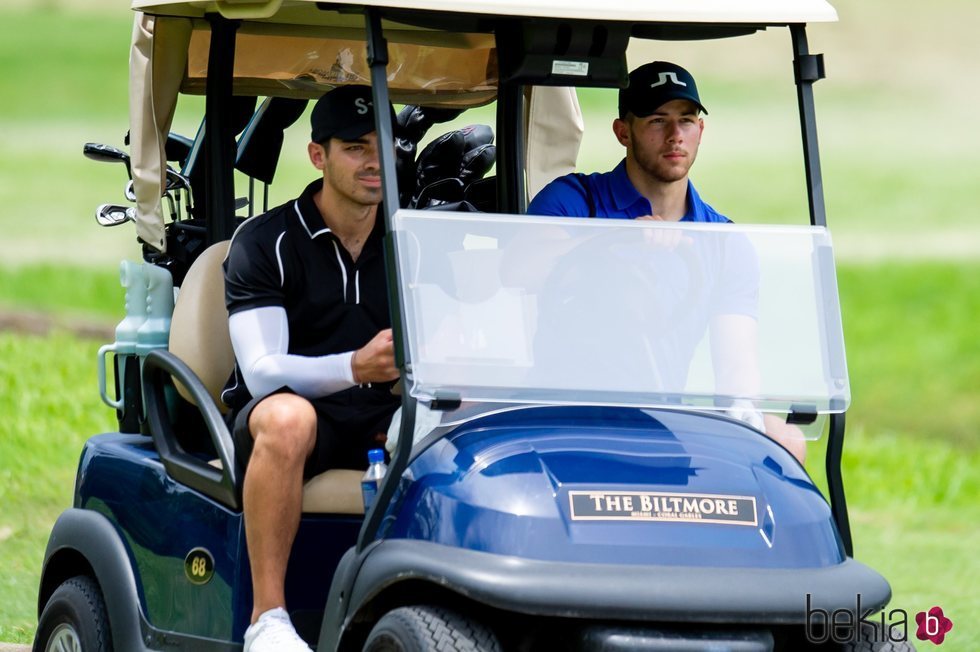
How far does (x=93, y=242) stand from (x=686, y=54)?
1861 centimetres

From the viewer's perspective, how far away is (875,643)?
11.3ft

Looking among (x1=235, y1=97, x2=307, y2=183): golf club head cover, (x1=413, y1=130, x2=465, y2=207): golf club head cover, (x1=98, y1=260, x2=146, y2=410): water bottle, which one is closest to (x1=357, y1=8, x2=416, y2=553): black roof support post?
(x1=98, y1=260, x2=146, y2=410): water bottle

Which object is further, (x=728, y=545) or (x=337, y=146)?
(x=337, y=146)

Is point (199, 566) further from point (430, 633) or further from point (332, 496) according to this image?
point (430, 633)

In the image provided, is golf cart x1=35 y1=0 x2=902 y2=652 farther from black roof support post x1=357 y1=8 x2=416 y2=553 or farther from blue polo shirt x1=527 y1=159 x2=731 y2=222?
blue polo shirt x1=527 y1=159 x2=731 y2=222

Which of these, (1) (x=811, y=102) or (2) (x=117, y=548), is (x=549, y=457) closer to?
(1) (x=811, y=102)

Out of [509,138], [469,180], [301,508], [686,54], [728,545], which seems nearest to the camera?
[728,545]

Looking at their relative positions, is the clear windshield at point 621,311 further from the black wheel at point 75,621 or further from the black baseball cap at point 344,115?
the black wheel at point 75,621

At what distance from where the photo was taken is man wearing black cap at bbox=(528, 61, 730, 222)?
4391 millimetres

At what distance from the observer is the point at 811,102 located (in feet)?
13.2

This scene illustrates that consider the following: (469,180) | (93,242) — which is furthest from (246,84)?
(93,242)

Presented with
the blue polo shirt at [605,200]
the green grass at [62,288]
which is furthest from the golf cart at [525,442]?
the green grass at [62,288]

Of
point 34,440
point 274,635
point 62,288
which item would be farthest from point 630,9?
point 62,288

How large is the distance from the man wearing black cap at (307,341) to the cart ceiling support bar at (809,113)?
1017 millimetres
